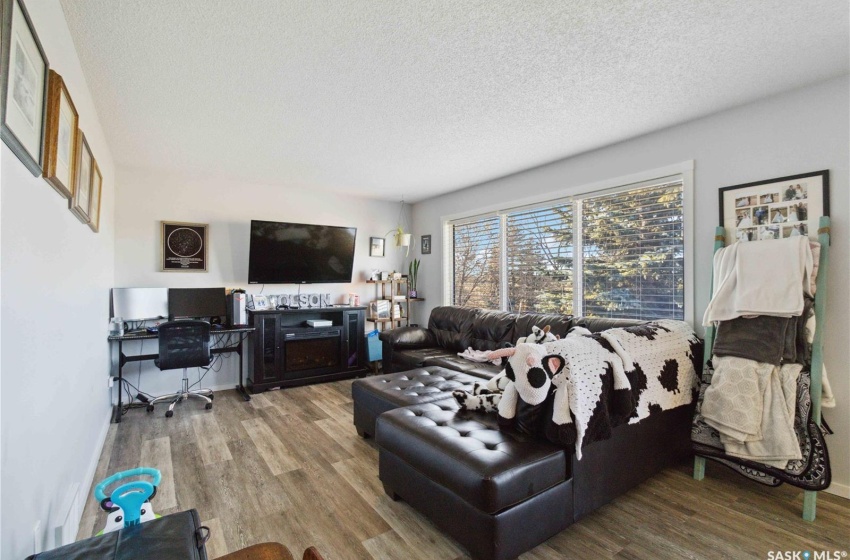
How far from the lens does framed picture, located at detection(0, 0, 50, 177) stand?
3.28 feet

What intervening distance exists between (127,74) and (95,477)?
2466 mm

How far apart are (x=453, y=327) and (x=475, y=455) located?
281 centimetres

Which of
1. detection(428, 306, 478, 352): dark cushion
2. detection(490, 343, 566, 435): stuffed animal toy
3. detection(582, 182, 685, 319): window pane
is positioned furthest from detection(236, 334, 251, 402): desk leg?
detection(582, 182, 685, 319): window pane

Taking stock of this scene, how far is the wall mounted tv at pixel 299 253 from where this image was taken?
182 inches

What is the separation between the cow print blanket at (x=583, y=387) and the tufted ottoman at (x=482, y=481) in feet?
0.38

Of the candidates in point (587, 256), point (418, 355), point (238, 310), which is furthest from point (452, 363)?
point (238, 310)

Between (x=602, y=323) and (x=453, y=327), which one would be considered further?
(x=453, y=327)

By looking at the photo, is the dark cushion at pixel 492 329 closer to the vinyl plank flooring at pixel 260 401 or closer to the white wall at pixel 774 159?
the white wall at pixel 774 159

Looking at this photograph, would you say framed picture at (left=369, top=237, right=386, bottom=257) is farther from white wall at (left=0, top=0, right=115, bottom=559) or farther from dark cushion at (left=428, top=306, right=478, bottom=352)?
white wall at (left=0, top=0, right=115, bottom=559)

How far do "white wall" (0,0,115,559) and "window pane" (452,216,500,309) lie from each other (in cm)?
368

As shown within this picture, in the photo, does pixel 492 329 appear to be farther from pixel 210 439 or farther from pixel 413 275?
pixel 210 439

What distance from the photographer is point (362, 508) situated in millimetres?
2139

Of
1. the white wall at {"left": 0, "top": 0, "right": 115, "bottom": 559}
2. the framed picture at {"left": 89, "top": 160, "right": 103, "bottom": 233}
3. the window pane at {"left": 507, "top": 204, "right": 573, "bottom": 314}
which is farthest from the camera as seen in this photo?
the window pane at {"left": 507, "top": 204, "right": 573, "bottom": 314}

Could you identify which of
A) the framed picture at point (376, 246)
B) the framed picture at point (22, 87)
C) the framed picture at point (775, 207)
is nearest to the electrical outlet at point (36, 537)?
the framed picture at point (22, 87)
